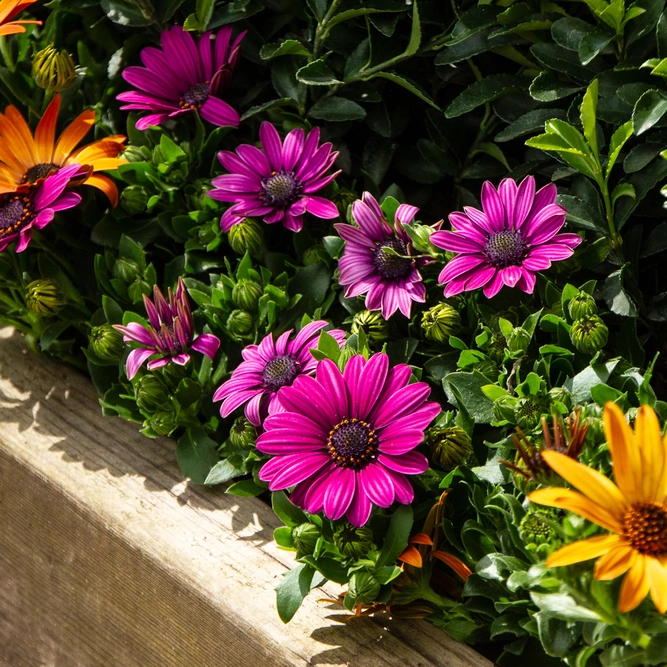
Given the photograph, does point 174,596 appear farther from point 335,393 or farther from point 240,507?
point 335,393

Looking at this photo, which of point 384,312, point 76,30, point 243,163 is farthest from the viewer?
point 76,30

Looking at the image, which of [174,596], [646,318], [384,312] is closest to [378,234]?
[384,312]

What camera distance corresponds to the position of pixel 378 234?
87 cm

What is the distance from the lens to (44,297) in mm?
966

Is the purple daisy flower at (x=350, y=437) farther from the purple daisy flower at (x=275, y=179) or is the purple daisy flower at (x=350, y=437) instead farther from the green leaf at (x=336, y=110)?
the green leaf at (x=336, y=110)

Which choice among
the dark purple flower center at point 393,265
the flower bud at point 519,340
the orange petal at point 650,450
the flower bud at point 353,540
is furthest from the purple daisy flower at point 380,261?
the orange petal at point 650,450

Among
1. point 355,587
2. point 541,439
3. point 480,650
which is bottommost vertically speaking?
point 480,650

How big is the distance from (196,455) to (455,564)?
0.31 m

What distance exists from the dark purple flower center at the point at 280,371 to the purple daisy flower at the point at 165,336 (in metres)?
0.09

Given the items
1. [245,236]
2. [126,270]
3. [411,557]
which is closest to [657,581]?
[411,557]

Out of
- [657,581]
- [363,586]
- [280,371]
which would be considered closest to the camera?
[657,581]

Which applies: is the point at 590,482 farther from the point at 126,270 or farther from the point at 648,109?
the point at 126,270

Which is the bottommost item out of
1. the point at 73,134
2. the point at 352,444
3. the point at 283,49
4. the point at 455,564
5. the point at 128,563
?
the point at 128,563

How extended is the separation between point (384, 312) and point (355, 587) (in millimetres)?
261
